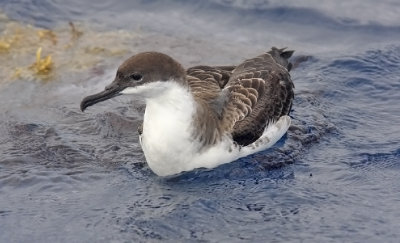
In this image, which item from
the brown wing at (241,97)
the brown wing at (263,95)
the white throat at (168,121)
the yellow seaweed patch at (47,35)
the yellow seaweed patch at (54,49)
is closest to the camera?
the white throat at (168,121)

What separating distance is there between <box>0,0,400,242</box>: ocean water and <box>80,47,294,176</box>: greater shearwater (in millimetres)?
225

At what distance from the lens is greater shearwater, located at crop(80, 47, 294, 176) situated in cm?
841

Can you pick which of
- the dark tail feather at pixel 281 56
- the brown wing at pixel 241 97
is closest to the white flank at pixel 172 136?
the brown wing at pixel 241 97

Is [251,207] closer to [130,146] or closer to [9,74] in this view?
[130,146]

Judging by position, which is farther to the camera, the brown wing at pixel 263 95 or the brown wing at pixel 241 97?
the brown wing at pixel 263 95

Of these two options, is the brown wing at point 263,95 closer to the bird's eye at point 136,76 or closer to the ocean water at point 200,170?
the ocean water at point 200,170

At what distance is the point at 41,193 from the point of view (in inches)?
351

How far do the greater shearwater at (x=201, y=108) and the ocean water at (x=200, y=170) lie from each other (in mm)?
225

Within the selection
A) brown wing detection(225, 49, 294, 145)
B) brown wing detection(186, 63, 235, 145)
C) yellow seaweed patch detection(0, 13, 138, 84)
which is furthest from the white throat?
yellow seaweed patch detection(0, 13, 138, 84)

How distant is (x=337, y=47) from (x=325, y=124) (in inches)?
114

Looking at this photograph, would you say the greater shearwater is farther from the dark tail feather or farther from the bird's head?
the dark tail feather

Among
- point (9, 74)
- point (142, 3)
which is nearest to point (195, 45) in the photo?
point (142, 3)

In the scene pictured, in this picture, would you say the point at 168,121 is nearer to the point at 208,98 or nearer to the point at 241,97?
the point at 208,98

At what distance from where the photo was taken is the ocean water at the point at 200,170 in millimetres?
8344
